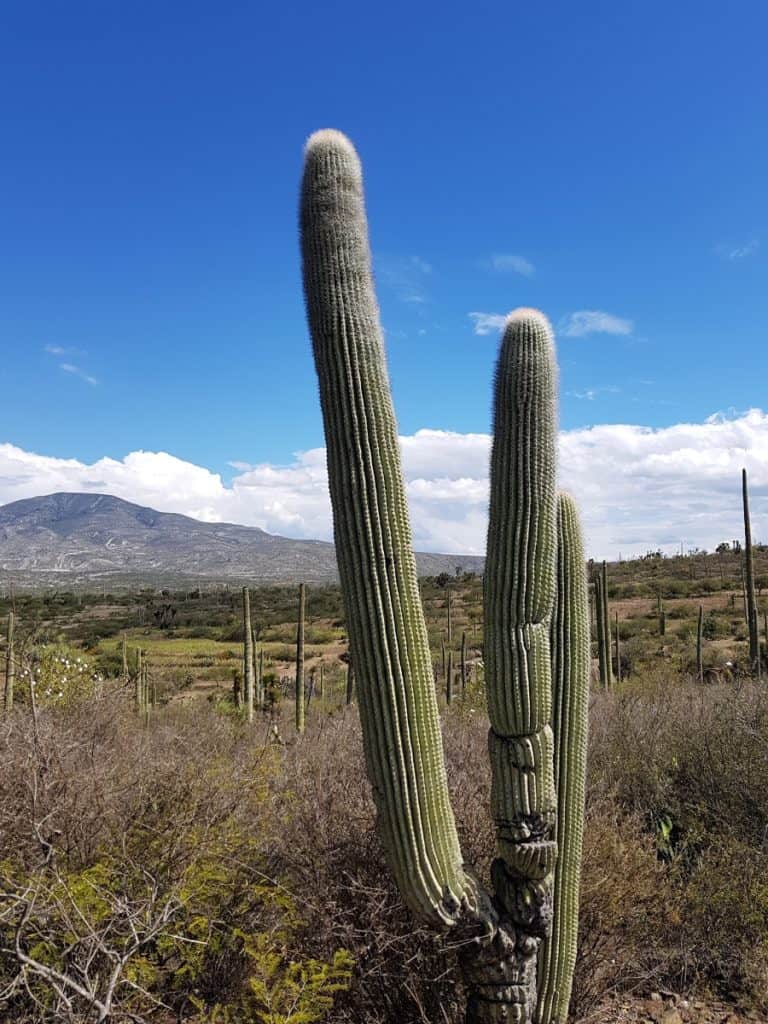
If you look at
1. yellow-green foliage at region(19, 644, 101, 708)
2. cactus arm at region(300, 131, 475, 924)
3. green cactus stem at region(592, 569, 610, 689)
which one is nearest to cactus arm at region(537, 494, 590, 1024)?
cactus arm at region(300, 131, 475, 924)

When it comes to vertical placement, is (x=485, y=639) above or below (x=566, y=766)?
above

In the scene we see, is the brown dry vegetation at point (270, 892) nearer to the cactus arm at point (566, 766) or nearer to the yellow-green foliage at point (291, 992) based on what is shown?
the yellow-green foliage at point (291, 992)

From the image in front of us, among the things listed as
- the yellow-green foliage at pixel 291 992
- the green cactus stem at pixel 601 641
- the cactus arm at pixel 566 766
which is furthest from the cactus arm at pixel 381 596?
the green cactus stem at pixel 601 641

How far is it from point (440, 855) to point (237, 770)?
301 cm

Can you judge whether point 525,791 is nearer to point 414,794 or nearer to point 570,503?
point 414,794

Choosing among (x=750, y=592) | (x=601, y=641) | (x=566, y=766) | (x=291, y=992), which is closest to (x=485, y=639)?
(x=566, y=766)

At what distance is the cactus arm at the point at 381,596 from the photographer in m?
3.91

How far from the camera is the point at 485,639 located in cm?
439

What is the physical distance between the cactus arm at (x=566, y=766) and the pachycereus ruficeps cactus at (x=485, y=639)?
1 centimetres

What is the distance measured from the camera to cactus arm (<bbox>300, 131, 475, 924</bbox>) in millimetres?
3908

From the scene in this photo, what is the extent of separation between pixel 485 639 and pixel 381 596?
77 cm

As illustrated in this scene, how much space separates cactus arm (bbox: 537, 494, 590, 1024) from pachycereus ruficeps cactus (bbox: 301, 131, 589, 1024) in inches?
0.5

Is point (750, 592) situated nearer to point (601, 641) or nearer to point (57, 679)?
point (601, 641)

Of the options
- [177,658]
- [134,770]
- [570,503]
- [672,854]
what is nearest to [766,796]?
[672,854]
